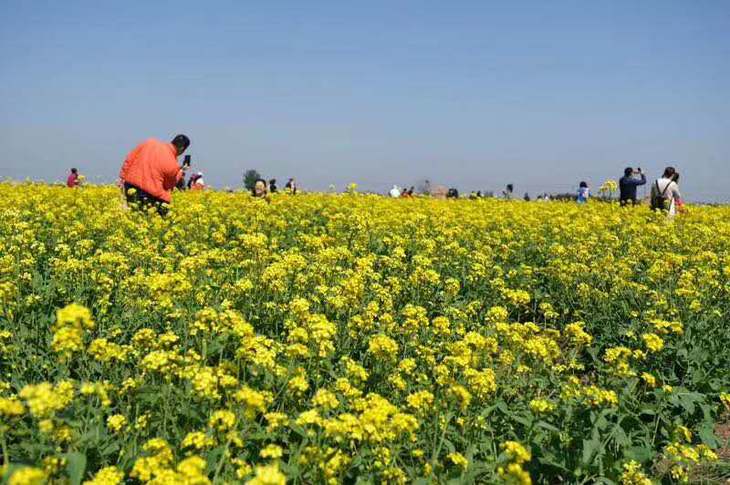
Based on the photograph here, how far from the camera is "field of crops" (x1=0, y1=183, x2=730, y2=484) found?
129 inches

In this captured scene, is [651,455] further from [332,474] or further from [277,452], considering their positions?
[277,452]

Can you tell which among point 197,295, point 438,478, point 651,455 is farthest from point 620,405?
point 197,295

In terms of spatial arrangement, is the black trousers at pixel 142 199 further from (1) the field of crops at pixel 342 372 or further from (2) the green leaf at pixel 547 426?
(2) the green leaf at pixel 547 426

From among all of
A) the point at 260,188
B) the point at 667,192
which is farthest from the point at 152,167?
the point at 667,192

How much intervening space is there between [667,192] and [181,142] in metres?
11.3

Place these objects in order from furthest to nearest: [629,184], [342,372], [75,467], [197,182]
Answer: [197,182]
[629,184]
[342,372]
[75,467]

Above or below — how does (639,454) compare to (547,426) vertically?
below

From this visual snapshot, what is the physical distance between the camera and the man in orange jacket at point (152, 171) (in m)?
10.9

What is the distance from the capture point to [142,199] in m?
11.1

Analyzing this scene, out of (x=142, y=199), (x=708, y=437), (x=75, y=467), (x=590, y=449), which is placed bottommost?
(x=708, y=437)

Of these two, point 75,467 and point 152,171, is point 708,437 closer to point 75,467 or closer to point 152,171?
point 75,467

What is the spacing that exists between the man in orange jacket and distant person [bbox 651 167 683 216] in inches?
436

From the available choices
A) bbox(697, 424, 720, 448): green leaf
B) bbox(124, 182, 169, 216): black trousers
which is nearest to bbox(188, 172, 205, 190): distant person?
bbox(124, 182, 169, 216): black trousers

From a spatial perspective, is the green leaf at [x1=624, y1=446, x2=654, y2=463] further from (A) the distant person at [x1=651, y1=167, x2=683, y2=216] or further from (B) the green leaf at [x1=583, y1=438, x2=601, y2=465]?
(A) the distant person at [x1=651, y1=167, x2=683, y2=216]
